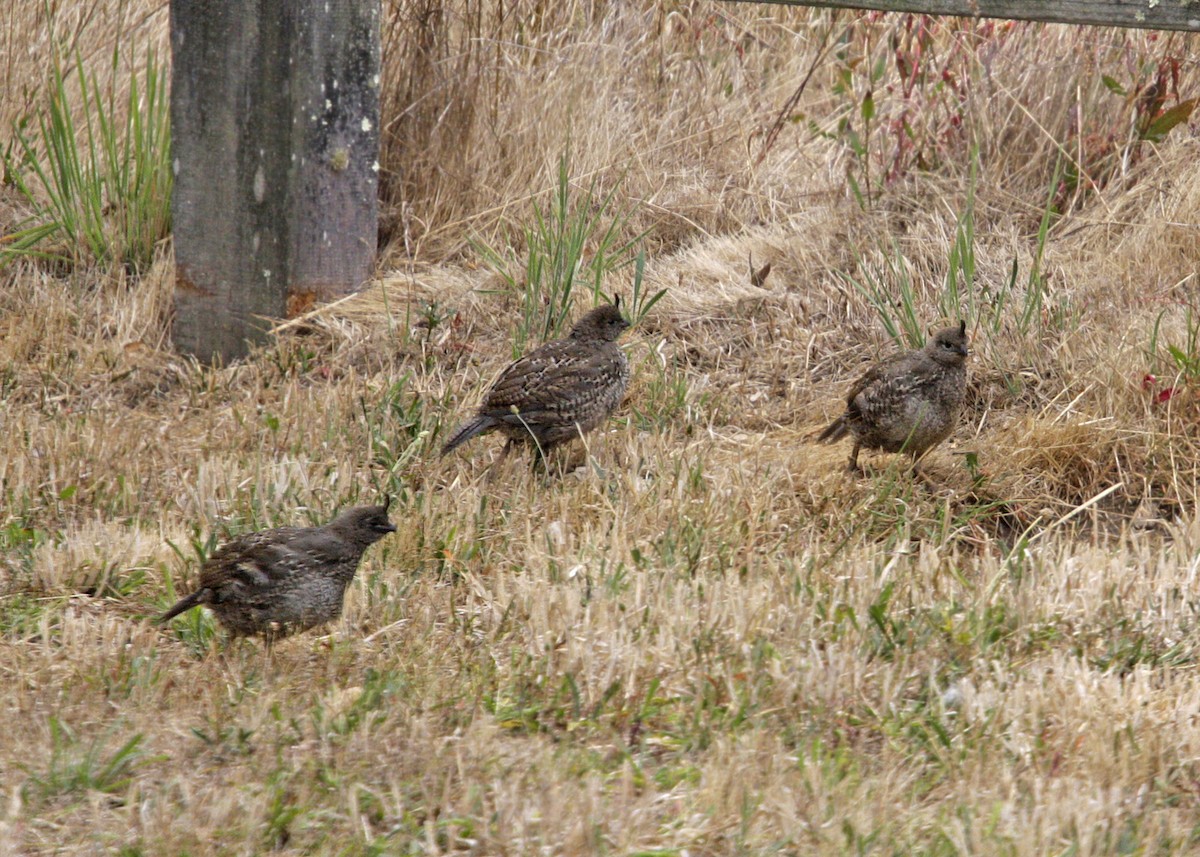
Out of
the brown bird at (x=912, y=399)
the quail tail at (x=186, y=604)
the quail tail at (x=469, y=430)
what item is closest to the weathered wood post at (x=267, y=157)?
the quail tail at (x=469, y=430)

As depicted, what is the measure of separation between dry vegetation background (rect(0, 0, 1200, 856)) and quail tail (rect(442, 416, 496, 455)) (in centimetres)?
12

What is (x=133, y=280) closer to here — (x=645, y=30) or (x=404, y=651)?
(x=645, y=30)

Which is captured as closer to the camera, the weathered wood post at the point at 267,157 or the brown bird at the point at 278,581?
the brown bird at the point at 278,581

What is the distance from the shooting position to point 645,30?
902 centimetres

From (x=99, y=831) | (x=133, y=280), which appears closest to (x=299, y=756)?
(x=99, y=831)

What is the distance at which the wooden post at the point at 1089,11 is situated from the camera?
227 inches

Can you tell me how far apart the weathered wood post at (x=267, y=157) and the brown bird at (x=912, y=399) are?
2.50 metres

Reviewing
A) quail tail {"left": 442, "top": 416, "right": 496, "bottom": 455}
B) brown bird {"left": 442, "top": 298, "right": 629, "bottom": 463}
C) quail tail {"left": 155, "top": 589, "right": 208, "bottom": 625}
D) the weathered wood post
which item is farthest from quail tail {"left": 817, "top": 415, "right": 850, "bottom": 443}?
quail tail {"left": 155, "top": 589, "right": 208, "bottom": 625}

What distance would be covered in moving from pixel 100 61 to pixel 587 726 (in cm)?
622

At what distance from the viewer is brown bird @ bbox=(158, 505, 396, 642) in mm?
4258

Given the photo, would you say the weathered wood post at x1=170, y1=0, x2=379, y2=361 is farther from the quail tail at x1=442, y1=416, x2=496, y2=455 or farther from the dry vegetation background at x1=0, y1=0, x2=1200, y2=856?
the quail tail at x1=442, y1=416, x2=496, y2=455

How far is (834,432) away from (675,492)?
39.5 inches

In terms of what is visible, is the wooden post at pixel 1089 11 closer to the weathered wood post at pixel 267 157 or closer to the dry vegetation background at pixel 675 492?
the dry vegetation background at pixel 675 492

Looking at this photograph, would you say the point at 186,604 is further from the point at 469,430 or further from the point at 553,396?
the point at 553,396
